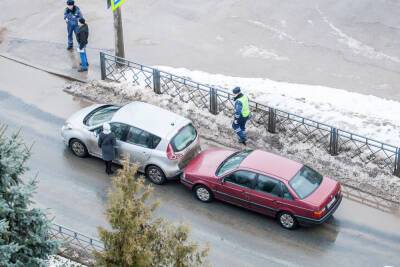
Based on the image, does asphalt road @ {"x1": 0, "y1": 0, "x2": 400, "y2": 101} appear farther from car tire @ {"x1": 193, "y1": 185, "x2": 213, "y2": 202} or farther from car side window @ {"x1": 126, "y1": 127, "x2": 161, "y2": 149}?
car tire @ {"x1": 193, "y1": 185, "x2": 213, "y2": 202}

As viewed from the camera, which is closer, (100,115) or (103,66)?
(100,115)

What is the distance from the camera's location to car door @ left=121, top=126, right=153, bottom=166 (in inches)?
655

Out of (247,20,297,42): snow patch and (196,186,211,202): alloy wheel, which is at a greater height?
(247,20,297,42): snow patch

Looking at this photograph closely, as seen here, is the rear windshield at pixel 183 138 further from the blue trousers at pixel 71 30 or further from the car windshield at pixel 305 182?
the blue trousers at pixel 71 30

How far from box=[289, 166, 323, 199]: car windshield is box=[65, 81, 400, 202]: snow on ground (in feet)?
5.63

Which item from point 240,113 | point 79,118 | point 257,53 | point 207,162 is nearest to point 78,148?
Result: point 79,118

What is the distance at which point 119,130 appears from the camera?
667 inches

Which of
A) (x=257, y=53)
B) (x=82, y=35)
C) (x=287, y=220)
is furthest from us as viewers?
(x=257, y=53)

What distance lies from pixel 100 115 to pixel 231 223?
4509 millimetres

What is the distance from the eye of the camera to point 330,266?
48.3ft

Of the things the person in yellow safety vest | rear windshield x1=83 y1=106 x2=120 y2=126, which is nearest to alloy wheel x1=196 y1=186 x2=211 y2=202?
the person in yellow safety vest

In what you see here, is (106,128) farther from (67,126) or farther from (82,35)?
(82,35)

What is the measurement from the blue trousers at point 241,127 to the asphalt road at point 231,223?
247 centimetres

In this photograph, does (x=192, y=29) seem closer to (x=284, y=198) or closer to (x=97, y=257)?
(x=284, y=198)
